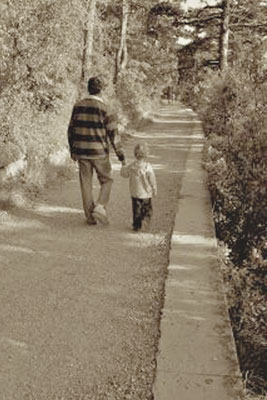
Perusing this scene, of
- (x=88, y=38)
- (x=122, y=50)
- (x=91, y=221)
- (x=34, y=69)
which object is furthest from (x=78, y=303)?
(x=122, y=50)

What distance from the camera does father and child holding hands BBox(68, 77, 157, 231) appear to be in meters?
7.17

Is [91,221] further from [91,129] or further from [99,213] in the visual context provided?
[91,129]

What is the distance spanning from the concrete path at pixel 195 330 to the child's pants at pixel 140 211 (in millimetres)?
437

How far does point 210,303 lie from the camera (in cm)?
496

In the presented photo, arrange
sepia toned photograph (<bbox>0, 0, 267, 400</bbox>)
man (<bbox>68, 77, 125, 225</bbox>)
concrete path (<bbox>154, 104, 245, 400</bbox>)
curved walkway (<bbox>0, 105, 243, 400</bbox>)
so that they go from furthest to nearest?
man (<bbox>68, 77, 125, 225</bbox>), sepia toned photograph (<bbox>0, 0, 267, 400</bbox>), curved walkway (<bbox>0, 105, 243, 400</bbox>), concrete path (<bbox>154, 104, 245, 400</bbox>)

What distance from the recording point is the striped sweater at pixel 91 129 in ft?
23.5

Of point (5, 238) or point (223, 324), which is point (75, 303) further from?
point (5, 238)

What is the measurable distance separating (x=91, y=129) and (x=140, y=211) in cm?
124

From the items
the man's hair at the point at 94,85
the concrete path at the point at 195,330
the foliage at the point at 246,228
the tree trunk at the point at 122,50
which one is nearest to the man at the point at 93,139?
the man's hair at the point at 94,85

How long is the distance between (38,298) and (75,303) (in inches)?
14.1

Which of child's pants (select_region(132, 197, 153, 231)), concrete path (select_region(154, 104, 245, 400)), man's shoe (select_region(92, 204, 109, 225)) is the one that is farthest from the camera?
man's shoe (select_region(92, 204, 109, 225))

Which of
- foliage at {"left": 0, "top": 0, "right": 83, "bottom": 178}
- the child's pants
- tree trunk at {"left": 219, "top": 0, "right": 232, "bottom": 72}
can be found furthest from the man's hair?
tree trunk at {"left": 219, "top": 0, "right": 232, "bottom": 72}

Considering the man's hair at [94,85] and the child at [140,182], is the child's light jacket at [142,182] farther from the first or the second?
the man's hair at [94,85]

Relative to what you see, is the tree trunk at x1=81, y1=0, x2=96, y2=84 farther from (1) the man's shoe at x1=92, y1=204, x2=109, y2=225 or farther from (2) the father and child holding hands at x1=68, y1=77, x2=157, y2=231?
(1) the man's shoe at x1=92, y1=204, x2=109, y2=225
